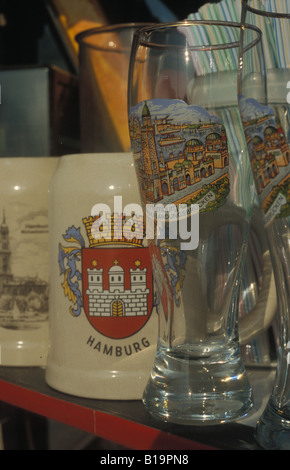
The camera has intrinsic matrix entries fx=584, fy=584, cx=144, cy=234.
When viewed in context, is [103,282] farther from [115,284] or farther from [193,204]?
[193,204]

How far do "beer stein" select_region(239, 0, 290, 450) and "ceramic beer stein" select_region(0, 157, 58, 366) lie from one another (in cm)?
33

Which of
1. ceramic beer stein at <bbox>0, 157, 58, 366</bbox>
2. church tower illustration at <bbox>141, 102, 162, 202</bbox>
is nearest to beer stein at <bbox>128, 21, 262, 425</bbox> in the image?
church tower illustration at <bbox>141, 102, 162, 202</bbox>

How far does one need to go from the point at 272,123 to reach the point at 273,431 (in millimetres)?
210

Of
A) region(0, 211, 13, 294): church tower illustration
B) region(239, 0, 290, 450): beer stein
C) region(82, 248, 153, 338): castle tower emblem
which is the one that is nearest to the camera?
region(239, 0, 290, 450): beer stein

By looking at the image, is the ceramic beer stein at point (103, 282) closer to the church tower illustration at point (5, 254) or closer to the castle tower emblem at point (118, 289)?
the castle tower emblem at point (118, 289)

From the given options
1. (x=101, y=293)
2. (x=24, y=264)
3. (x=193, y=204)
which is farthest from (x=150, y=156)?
(x=24, y=264)

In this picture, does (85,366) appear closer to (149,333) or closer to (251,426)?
(149,333)

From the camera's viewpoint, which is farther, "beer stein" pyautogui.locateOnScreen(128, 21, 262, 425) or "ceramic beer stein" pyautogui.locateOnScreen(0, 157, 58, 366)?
"ceramic beer stein" pyautogui.locateOnScreen(0, 157, 58, 366)

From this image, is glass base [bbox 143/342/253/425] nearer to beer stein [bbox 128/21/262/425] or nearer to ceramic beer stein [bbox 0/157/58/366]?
beer stein [bbox 128/21/262/425]

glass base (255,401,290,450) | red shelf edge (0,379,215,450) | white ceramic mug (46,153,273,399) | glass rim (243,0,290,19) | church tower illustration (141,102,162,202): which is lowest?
red shelf edge (0,379,215,450)

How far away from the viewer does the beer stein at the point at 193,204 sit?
1.39 ft

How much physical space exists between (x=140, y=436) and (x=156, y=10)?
0.68 meters

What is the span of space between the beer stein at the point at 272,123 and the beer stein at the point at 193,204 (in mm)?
51

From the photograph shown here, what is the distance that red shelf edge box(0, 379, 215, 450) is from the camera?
0.45m
